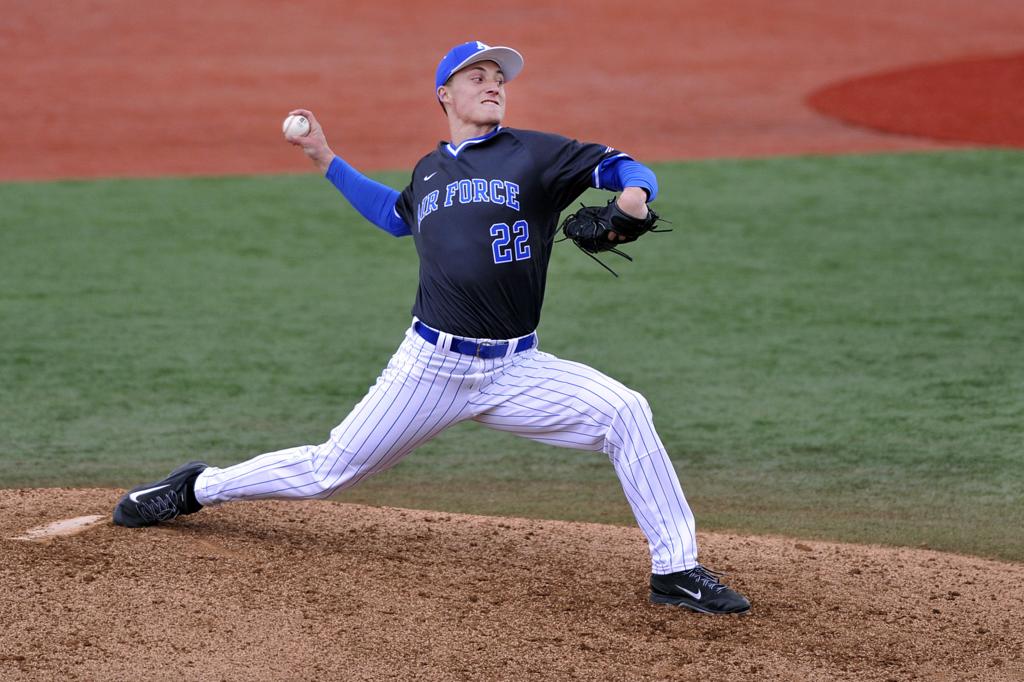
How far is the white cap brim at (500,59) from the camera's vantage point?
168 inches

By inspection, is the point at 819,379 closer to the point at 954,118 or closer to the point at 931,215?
the point at 931,215

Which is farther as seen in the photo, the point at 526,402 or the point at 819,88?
the point at 819,88

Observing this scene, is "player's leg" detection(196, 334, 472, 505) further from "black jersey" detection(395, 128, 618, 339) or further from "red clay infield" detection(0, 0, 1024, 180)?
"red clay infield" detection(0, 0, 1024, 180)

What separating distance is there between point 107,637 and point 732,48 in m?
15.0

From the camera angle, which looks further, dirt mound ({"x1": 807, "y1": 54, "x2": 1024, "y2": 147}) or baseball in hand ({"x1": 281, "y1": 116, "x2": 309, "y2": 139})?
dirt mound ({"x1": 807, "y1": 54, "x2": 1024, "y2": 147})

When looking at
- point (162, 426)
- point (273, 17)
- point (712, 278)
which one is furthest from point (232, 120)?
point (162, 426)

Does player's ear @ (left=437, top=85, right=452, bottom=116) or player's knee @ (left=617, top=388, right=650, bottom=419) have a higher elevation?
player's ear @ (left=437, top=85, right=452, bottom=116)

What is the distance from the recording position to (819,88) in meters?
15.7

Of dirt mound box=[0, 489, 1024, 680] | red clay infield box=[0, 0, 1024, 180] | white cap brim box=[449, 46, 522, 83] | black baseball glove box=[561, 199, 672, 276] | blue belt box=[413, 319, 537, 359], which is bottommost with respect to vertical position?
dirt mound box=[0, 489, 1024, 680]

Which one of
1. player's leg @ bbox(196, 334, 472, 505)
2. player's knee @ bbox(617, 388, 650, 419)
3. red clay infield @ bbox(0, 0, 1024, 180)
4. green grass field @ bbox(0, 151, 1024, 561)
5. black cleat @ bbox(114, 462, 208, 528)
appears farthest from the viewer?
red clay infield @ bbox(0, 0, 1024, 180)

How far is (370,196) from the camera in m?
4.59

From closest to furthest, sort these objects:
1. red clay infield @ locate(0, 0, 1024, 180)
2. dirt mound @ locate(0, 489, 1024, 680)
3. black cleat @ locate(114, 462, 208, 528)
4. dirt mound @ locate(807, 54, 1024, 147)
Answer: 1. dirt mound @ locate(0, 489, 1024, 680)
2. black cleat @ locate(114, 462, 208, 528)
3. red clay infield @ locate(0, 0, 1024, 180)
4. dirt mound @ locate(807, 54, 1024, 147)

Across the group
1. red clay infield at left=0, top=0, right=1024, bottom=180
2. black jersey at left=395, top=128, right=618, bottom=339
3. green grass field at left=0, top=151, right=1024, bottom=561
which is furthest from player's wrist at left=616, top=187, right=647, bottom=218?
red clay infield at left=0, top=0, right=1024, bottom=180

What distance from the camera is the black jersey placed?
4.14m
